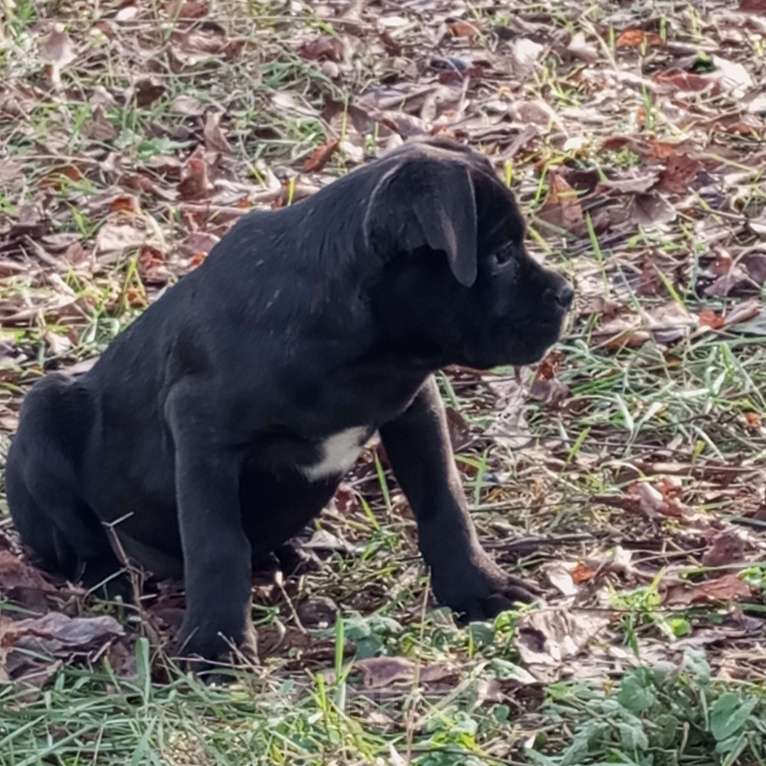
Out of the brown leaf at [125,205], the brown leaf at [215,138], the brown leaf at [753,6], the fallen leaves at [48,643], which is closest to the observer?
the fallen leaves at [48,643]

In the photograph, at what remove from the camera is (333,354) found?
14.0ft

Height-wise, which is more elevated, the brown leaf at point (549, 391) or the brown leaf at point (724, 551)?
the brown leaf at point (724, 551)

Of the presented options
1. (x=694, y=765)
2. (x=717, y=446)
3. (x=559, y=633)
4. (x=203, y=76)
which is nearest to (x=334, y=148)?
(x=203, y=76)

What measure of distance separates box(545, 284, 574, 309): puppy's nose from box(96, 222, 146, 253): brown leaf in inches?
103

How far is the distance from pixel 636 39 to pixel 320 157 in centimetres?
187

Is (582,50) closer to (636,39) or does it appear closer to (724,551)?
(636,39)

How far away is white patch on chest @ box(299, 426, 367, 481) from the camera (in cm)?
Result: 441

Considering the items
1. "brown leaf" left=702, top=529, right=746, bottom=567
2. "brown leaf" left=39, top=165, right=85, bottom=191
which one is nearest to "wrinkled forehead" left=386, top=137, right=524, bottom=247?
"brown leaf" left=702, top=529, right=746, bottom=567

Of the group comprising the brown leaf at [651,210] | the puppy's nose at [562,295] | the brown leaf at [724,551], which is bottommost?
the brown leaf at [651,210]

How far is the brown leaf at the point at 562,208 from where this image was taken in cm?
666

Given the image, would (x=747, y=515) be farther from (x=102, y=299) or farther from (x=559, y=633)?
(x=102, y=299)

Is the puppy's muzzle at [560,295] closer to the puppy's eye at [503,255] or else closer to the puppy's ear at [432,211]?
the puppy's eye at [503,255]

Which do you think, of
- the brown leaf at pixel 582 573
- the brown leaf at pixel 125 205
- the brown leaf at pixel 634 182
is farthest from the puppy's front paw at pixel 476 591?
the brown leaf at pixel 125 205

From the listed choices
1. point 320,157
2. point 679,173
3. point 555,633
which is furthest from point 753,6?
point 555,633
